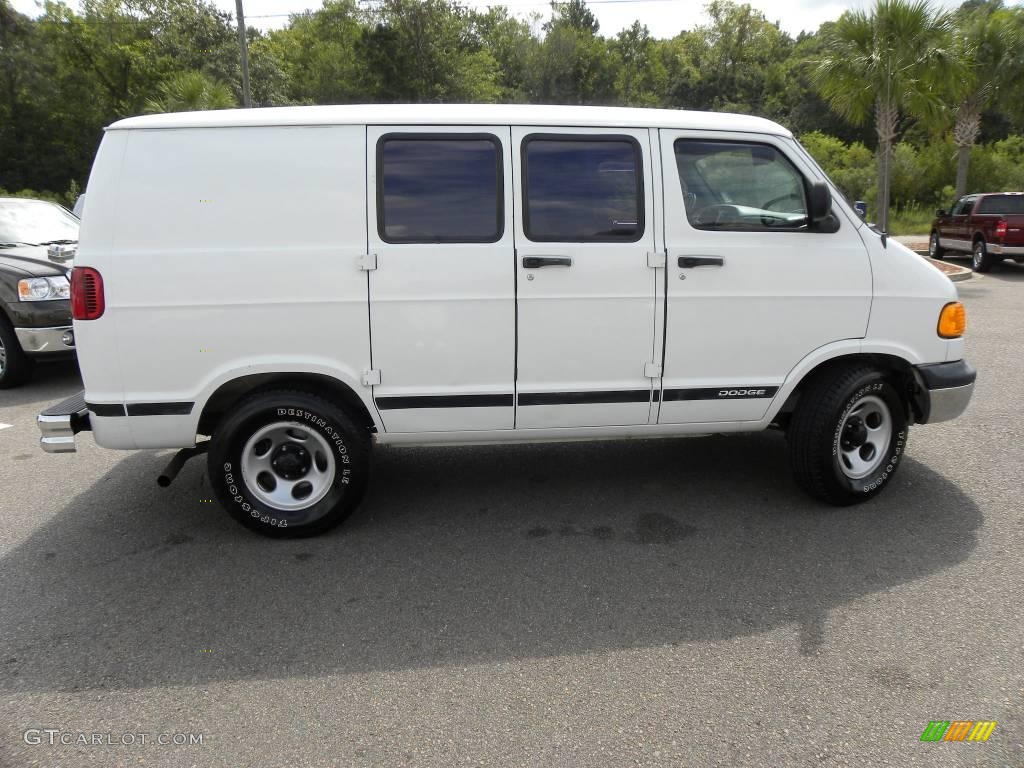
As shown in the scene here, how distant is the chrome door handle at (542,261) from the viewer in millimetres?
3973

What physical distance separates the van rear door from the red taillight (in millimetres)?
1319

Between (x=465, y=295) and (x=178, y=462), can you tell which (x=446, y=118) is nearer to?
(x=465, y=295)

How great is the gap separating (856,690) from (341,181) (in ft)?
10.7

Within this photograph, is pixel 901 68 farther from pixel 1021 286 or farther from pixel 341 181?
pixel 341 181

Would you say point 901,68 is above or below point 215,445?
above

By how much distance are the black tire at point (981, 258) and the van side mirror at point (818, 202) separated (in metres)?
14.8

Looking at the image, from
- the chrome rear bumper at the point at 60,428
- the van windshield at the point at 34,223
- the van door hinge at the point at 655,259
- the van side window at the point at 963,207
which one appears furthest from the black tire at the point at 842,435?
the van side window at the point at 963,207

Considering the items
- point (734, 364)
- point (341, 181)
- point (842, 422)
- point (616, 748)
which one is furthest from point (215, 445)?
point (842, 422)

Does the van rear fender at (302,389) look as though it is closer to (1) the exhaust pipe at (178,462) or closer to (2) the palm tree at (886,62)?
(1) the exhaust pipe at (178,462)

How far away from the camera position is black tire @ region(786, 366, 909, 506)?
4332 mm

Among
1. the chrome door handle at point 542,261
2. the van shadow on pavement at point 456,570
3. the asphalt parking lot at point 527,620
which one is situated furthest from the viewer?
the chrome door handle at point 542,261

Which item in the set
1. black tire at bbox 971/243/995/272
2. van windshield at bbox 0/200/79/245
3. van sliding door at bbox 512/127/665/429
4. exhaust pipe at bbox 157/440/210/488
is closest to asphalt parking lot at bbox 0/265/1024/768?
exhaust pipe at bbox 157/440/210/488

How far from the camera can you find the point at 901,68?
15.2 metres

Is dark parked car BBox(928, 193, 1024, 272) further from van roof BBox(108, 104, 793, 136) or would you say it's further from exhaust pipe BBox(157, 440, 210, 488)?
exhaust pipe BBox(157, 440, 210, 488)
